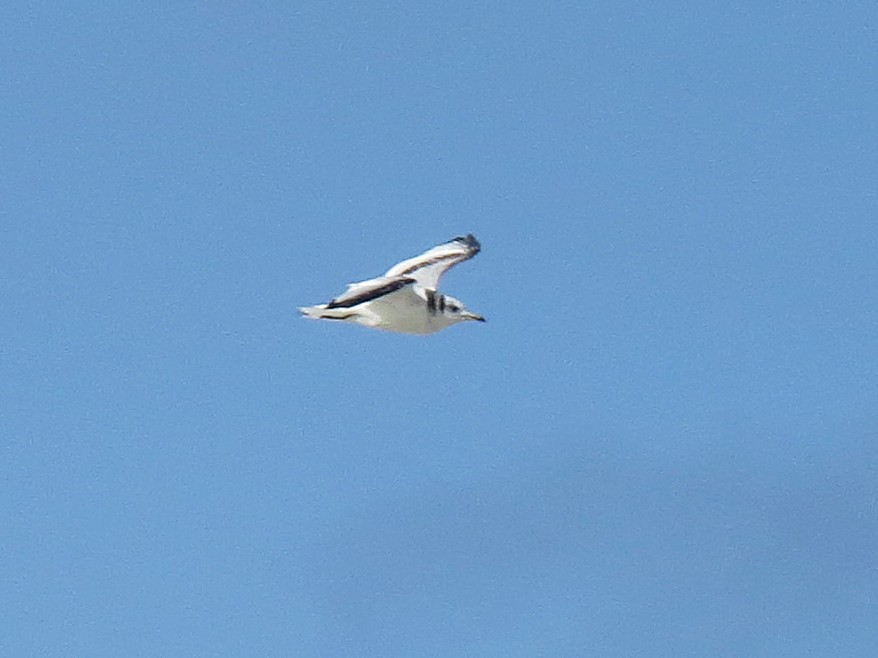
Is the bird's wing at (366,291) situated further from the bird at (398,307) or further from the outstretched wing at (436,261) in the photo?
the outstretched wing at (436,261)

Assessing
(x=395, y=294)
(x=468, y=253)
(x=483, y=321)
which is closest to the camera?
(x=395, y=294)

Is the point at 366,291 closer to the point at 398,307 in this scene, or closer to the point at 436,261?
the point at 398,307

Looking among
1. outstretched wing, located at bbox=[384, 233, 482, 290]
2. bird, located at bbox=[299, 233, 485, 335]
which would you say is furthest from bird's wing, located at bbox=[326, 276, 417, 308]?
outstretched wing, located at bbox=[384, 233, 482, 290]

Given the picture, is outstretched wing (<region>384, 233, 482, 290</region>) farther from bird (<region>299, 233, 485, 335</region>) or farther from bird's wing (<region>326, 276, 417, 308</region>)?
bird's wing (<region>326, 276, 417, 308</region>)

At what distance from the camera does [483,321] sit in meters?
43.0

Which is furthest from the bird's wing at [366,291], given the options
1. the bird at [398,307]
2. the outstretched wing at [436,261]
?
the outstretched wing at [436,261]

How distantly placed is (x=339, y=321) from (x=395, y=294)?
63.6 inches

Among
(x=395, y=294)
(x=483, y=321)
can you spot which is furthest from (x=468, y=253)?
(x=395, y=294)

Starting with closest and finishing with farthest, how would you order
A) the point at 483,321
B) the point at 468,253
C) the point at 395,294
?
the point at 395,294, the point at 483,321, the point at 468,253

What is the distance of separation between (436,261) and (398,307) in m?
7.07

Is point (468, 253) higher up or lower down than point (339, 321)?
higher up

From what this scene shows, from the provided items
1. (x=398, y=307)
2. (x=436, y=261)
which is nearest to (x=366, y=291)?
(x=398, y=307)

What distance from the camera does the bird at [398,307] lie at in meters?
37.6

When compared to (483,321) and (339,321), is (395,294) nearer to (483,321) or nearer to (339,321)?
(339,321)
